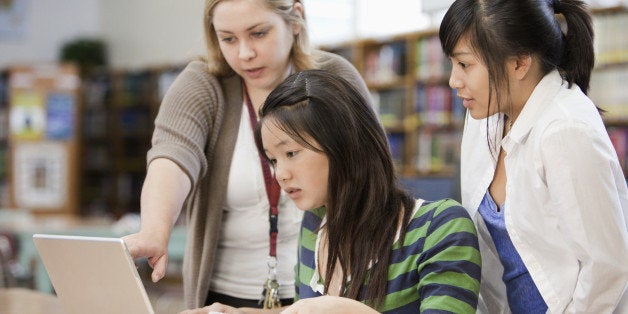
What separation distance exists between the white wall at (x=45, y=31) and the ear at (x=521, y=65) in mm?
8651

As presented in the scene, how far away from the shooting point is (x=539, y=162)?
120cm

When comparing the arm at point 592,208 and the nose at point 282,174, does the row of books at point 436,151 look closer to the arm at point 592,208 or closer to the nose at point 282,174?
the nose at point 282,174

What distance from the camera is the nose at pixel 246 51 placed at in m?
1.65

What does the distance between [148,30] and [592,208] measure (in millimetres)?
8455

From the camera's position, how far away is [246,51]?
1646 mm

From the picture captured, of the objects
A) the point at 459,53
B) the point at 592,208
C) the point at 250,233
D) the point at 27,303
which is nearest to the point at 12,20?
the point at 27,303

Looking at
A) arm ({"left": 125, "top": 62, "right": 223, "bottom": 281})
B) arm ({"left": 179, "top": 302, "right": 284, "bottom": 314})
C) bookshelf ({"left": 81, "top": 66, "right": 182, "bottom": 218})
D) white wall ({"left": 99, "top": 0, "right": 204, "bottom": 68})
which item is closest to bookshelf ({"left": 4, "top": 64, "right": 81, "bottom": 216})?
bookshelf ({"left": 81, "top": 66, "right": 182, "bottom": 218})

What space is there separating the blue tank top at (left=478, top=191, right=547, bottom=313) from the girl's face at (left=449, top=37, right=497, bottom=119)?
0.58ft

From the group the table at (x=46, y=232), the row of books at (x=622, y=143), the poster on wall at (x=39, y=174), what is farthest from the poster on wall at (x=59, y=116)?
the row of books at (x=622, y=143)

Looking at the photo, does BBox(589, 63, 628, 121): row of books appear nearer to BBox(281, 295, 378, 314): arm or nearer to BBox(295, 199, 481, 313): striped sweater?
BBox(295, 199, 481, 313): striped sweater

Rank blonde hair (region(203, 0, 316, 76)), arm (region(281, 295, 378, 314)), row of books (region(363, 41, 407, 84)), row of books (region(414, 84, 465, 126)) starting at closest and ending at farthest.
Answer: arm (region(281, 295, 378, 314))
blonde hair (region(203, 0, 316, 76))
row of books (region(414, 84, 465, 126))
row of books (region(363, 41, 407, 84))

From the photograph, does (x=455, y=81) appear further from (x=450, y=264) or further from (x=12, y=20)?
(x=12, y=20)

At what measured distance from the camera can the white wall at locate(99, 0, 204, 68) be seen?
28.0 feet

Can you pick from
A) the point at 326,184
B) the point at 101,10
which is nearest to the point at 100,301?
the point at 326,184
